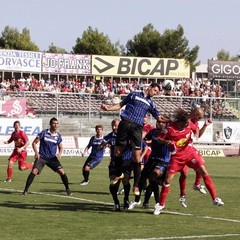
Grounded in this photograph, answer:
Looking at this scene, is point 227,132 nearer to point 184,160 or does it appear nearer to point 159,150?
point 159,150

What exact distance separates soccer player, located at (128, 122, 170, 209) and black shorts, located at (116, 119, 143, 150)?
0.67 metres

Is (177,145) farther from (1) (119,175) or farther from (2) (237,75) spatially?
(2) (237,75)

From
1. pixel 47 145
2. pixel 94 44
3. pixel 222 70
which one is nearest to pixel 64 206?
pixel 47 145

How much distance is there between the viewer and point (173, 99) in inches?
1914

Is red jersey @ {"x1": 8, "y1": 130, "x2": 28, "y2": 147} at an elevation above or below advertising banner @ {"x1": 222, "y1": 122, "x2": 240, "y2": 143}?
above

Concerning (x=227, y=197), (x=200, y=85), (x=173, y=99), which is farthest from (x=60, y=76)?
(x=227, y=197)

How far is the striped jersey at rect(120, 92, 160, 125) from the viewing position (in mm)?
14906

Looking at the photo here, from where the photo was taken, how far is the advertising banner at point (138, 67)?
209 feet

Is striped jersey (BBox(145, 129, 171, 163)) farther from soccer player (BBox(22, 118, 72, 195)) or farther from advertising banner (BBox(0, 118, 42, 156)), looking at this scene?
advertising banner (BBox(0, 118, 42, 156))

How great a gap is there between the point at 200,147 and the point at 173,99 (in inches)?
140

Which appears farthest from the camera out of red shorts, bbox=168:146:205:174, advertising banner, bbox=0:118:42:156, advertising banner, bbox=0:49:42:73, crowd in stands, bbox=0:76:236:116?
advertising banner, bbox=0:49:42:73

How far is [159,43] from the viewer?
9038 cm

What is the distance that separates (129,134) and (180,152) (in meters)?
1.05

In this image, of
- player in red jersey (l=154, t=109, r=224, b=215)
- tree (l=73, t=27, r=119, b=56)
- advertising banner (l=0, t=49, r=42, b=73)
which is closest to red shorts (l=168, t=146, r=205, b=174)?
player in red jersey (l=154, t=109, r=224, b=215)
